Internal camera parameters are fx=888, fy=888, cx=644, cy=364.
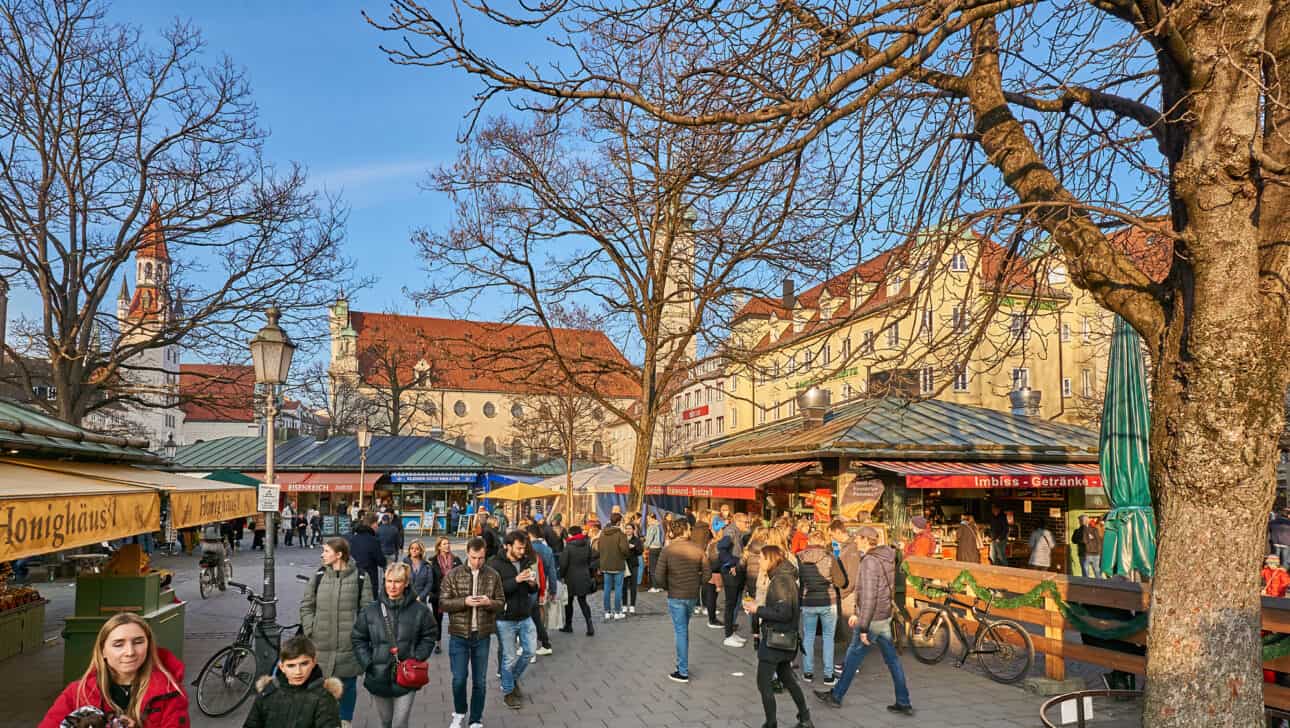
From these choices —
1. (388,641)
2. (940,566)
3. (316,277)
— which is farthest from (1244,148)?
(316,277)

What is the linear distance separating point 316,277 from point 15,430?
12104 mm

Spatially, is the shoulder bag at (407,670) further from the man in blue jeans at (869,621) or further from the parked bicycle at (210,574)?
the parked bicycle at (210,574)

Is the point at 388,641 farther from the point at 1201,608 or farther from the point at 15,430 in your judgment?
the point at 1201,608

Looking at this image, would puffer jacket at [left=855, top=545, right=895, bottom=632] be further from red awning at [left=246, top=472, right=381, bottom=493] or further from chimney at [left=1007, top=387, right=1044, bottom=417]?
red awning at [left=246, top=472, right=381, bottom=493]

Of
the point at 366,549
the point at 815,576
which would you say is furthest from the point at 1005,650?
the point at 366,549

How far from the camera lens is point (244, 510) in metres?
11.1

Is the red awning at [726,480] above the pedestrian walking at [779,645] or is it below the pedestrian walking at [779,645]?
above

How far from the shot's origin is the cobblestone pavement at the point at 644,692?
27.2ft

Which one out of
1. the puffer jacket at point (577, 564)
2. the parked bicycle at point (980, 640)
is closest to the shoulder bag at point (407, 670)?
the parked bicycle at point (980, 640)

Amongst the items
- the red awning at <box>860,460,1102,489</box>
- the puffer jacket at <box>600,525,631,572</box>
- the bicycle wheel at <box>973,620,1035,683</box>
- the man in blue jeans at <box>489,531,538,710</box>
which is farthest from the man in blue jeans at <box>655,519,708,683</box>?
the red awning at <box>860,460,1102,489</box>

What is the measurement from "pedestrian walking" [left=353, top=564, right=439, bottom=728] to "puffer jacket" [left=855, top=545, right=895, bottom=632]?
4271 mm

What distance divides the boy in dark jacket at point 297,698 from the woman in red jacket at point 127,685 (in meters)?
0.56

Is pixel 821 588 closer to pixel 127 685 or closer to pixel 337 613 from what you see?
pixel 337 613

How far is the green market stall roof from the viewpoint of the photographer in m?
16.5
